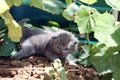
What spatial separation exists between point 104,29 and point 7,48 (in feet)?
2.59

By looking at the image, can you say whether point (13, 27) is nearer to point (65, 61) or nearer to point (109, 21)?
point (109, 21)

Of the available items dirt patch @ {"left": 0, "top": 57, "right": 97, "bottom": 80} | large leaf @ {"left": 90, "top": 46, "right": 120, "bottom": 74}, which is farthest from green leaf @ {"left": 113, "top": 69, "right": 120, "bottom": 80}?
dirt patch @ {"left": 0, "top": 57, "right": 97, "bottom": 80}

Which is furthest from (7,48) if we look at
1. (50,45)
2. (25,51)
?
(50,45)

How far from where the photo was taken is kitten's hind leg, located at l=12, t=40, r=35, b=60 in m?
2.71

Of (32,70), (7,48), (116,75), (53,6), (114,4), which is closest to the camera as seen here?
(116,75)

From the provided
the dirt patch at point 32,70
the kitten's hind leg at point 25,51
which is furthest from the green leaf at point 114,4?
the kitten's hind leg at point 25,51

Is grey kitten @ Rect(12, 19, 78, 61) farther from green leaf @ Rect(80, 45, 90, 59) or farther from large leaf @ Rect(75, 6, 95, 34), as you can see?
large leaf @ Rect(75, 6, 95, 34)

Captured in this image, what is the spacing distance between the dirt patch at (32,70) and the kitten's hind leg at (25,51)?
0.04 m

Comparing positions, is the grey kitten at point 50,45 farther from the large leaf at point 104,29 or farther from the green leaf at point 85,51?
the large leaf at point 104,29

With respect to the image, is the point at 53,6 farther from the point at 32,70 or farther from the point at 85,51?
the point at 32,70

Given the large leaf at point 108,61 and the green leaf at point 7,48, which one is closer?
the large leaf at point 108,61

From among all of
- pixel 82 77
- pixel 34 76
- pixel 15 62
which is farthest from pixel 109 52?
pixel 15 62

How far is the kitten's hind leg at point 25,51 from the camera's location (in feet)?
8.87

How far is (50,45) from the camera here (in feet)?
9.22
